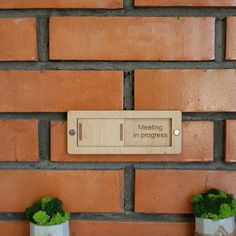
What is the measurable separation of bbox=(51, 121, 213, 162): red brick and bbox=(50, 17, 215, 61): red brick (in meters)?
0.15

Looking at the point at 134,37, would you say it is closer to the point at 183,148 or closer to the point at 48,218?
the point at 183,148

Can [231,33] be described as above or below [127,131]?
above

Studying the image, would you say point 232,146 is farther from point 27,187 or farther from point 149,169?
point 27,187

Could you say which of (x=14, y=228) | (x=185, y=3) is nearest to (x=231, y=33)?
(x=185, y=3)

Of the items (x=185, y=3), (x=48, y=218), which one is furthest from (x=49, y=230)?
(x=185, y=3)

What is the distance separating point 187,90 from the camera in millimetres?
778

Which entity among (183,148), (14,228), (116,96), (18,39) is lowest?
(14,228)

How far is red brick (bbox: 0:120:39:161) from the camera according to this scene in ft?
2.60

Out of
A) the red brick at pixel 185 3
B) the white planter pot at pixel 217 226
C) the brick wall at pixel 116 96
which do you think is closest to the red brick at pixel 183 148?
the brick wall at pixel 116 96

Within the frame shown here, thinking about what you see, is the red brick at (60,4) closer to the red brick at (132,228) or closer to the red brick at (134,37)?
the red brick at (134,37)

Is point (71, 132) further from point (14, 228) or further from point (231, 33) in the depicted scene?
point (231, 33)

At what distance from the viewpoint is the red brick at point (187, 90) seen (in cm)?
77

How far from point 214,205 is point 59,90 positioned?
40 cm

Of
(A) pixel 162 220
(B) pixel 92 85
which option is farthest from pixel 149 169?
(B) pixel 92 85
